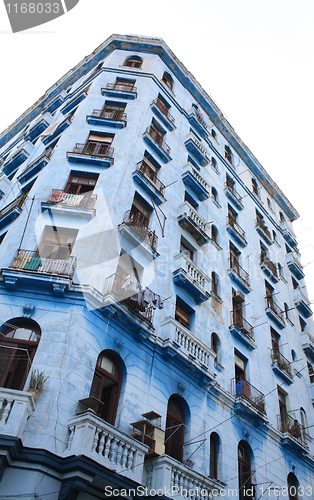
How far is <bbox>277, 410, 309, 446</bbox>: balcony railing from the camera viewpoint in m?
24.0

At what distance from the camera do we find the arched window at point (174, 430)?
16.5 meters

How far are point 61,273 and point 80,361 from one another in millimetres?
3789

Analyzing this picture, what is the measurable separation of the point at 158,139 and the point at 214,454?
63.2 feet

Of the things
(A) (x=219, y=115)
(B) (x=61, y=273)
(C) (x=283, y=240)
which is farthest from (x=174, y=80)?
(B) (x=61, y=273)

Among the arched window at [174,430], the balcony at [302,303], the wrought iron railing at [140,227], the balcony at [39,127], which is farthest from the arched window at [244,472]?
the balcony at [39,127]

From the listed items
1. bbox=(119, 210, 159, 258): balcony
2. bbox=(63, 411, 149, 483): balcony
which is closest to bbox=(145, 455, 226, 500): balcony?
bbox=(63, 411, 149, 483): balcony

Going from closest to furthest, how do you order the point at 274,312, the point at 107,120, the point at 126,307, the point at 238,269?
1. the point at 126,307
2. the point at 107,120
3. the point at 238,269
4. the point at 274,312

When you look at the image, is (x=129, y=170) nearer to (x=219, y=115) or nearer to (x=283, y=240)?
(x=219, y=115)

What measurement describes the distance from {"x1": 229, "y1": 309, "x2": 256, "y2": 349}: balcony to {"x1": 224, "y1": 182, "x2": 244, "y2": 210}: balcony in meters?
10.9

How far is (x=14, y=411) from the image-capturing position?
1191 centimetres

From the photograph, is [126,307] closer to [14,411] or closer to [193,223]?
[14,411]

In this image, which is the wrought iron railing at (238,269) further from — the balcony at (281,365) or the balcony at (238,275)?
the balcony at (281,365)

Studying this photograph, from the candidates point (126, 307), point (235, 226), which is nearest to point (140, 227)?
point (126, 307)

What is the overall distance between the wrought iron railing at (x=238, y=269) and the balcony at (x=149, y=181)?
7.27m
